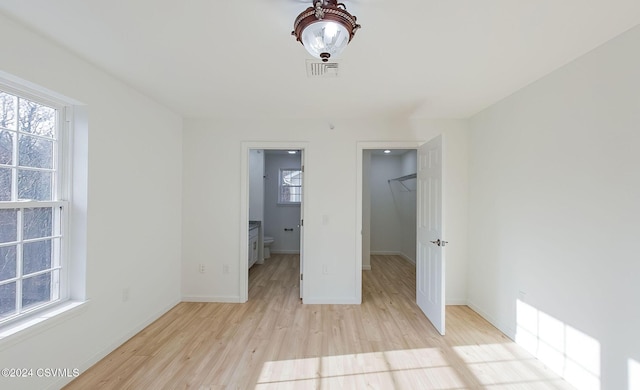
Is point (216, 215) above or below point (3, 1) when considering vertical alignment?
below

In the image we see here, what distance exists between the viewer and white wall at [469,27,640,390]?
5.40ft

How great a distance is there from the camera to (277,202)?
21.9 ft

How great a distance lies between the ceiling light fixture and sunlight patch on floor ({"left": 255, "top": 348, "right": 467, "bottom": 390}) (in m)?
2.18

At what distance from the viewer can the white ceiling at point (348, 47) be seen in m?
1.48

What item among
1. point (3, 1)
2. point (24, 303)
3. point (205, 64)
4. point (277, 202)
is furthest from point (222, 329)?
point (277, 202)

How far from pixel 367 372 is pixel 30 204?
2.67m

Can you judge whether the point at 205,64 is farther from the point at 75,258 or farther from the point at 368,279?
the point at 368,279

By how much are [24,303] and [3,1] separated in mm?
1816

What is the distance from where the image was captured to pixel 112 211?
2.38 meters

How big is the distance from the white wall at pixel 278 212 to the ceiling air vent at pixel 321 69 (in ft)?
14.3

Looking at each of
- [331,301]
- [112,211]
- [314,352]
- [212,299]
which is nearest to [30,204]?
[112,211]

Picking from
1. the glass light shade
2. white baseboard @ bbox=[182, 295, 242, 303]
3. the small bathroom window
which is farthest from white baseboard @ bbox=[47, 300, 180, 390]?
the small bathroom window

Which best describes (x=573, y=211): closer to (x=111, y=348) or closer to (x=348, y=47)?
(x=348, y=47)

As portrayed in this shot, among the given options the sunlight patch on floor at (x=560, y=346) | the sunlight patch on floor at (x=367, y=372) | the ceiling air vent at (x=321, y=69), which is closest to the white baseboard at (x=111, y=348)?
the sunlight patch on floor at (x=367, y=372)
